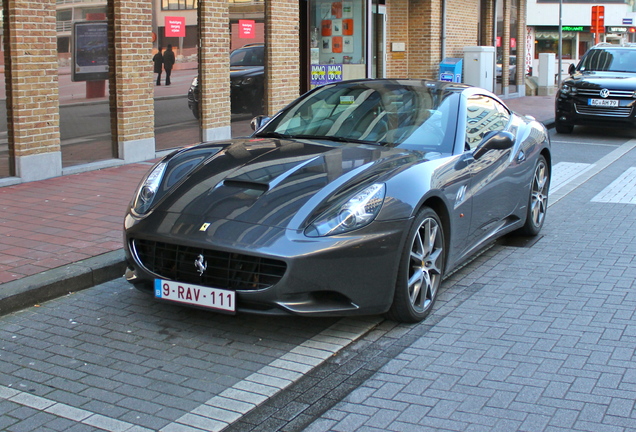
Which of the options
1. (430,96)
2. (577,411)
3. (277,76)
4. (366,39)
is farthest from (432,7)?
(577,411)

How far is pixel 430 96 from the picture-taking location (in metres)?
6.14

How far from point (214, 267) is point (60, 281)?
61.2 inches

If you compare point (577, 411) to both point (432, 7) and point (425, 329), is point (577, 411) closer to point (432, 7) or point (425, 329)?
point (425, 329)

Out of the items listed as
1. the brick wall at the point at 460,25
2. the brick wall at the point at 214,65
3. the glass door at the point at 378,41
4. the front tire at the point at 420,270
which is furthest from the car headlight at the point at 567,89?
the front tire at the point at 420,270

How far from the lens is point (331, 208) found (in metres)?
4.62

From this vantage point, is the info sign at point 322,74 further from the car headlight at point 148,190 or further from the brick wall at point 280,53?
the car headlight at point 148,190

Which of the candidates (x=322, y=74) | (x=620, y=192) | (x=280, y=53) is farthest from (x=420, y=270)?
(x=322, y=74)

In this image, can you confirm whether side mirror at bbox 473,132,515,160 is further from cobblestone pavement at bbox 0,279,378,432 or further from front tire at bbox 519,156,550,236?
cobblestone pavement at bbox 0,279,378,432

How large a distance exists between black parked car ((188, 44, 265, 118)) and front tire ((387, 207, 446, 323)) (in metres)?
8.20

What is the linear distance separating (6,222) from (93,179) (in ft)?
8.02

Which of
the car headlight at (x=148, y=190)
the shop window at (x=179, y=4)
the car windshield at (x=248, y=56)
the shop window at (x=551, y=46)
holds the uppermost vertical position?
the shop window at (x=551, y=46)

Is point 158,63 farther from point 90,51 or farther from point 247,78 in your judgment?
point 247,78

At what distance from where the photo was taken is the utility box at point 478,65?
2084 cm

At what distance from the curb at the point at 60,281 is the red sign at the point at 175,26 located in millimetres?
6051
